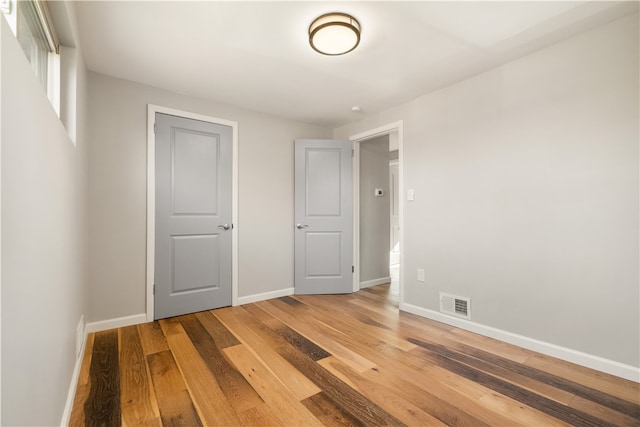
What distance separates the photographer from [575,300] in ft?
6.59

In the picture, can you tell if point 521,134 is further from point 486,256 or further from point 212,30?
point 212,30

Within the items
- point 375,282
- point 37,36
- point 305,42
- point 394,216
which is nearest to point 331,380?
→ point 305,42

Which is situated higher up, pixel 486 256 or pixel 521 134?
pixel 521 134

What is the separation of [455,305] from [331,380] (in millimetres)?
1501

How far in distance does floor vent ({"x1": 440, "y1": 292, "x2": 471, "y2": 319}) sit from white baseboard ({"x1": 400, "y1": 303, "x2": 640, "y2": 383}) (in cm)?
5

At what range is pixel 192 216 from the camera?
9.77 ft

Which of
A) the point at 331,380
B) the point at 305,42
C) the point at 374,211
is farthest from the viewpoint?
the point at 374,211

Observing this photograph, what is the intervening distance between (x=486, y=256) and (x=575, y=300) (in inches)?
24.6

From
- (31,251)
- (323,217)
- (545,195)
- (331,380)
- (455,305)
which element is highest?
(545,195)

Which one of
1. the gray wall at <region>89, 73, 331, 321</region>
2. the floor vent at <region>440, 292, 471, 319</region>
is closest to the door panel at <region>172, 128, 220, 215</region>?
the gray wall at <region>89, 73, 331, 321</region>

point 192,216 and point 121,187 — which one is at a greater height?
point 121,187

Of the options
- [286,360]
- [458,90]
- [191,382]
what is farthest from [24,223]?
[458,90]

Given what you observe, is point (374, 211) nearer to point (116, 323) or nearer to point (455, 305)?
point (455, 305)

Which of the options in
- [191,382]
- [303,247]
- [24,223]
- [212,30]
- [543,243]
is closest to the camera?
[24,223]
